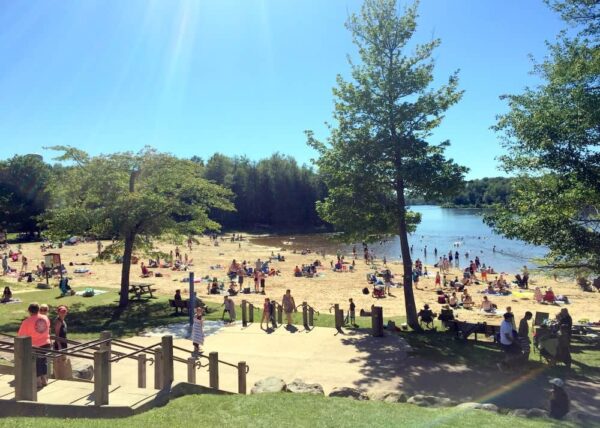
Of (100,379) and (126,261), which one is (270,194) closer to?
(126,261)

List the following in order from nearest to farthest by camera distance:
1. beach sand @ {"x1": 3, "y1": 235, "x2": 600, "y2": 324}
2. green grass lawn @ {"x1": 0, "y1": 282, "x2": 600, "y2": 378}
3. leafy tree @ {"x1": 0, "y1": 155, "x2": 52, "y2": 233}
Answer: green grass lawn @ {"x1": 0, "y1": 282, "x2": 600, "y2": 378} < beach sand @ {"x1": 3, "y1": 235, "x2": 600, "y2": 324} < leafy tree @ {"x1": 0, "y1": 155, "x2": 52, "y2": 233}

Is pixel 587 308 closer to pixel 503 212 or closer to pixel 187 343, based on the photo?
pixel 503 212

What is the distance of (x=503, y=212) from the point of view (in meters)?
13.1

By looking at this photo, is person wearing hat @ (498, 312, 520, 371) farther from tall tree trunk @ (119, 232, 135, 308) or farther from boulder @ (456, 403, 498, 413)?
tall tree trunk @ (119, 232, 135, 308)

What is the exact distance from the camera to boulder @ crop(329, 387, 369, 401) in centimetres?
937

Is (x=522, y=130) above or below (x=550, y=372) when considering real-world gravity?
above

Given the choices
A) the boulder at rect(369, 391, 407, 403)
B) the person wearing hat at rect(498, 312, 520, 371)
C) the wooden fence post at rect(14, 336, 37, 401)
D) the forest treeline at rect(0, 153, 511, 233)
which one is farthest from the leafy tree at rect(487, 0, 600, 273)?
the forest treeline at rect(0, 153, 511, 233)

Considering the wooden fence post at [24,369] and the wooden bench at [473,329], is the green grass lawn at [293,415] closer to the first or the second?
the wooden fence post at [24,369]

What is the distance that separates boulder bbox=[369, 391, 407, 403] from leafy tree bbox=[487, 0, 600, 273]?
5644 mm

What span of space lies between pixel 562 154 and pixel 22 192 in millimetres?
84744

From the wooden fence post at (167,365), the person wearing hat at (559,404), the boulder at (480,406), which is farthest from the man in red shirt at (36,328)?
the person wearing hat at (559,404)

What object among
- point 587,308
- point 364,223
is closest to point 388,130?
point 364,223

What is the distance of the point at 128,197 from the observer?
1848 centimetres

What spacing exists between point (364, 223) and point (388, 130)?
3.46m
